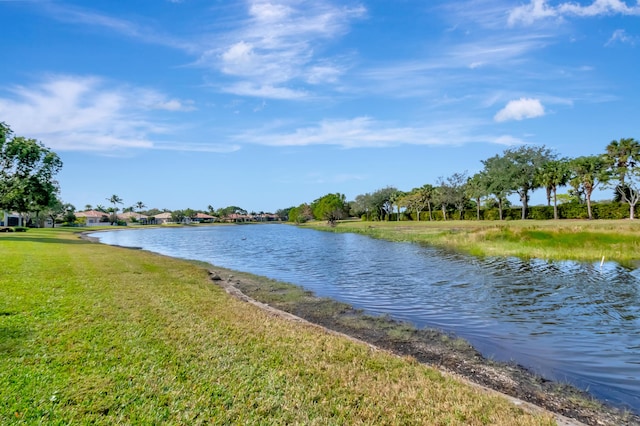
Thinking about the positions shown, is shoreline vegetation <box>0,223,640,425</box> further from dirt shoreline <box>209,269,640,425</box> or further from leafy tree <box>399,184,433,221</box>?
leafy tree <box>399,184,433,221</box>

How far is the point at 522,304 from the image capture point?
12.3 m

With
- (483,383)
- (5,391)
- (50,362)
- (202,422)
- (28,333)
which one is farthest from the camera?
(28,333)

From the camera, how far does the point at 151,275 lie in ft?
47.3

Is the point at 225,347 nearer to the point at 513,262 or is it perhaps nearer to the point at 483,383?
the point at 483,383

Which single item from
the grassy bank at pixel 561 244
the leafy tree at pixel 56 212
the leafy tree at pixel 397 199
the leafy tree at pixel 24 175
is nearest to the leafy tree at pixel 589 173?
the grassy bank at pixel 561 244

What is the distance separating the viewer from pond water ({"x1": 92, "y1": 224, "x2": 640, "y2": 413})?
288 inches

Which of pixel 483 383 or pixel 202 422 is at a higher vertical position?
pixel 202 422

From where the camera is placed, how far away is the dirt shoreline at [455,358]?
16.8ft

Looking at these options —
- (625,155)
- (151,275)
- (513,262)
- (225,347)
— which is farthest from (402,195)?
(225,347)

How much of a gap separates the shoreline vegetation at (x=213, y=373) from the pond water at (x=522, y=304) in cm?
128

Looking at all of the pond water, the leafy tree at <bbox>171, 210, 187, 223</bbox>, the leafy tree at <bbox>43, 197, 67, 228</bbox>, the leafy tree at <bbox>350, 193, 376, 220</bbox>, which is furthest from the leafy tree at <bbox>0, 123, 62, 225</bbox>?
the leafy tree at <bbox>171, 210, 187, 223</bbox>

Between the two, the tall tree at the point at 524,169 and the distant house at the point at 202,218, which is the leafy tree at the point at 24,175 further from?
the distant house at the point at 202,218

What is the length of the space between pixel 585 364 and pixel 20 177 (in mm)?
44341

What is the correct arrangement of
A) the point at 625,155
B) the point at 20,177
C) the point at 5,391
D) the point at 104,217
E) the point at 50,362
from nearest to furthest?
the point at 5,391 < the point at 50,362 < the point at 20,177 < the point at 625,155 < the point at 104,217
